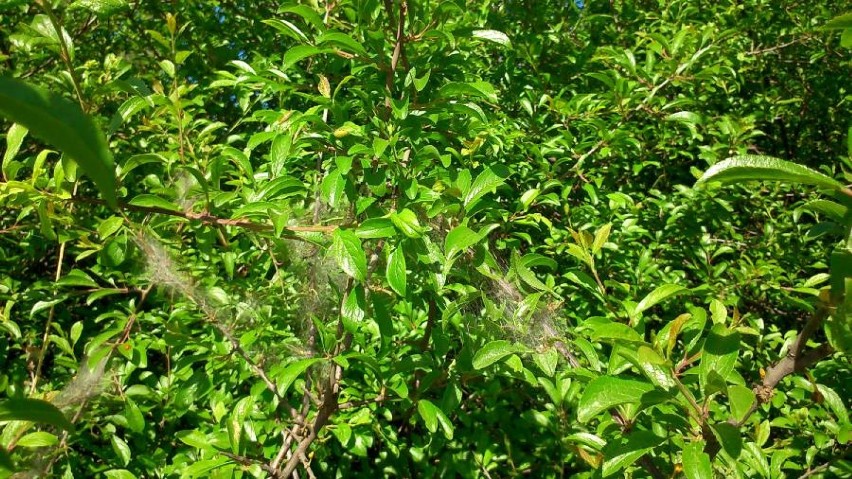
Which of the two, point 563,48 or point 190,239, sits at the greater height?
point 563,48

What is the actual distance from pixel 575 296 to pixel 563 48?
5.14ft

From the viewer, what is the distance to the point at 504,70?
2.84 m

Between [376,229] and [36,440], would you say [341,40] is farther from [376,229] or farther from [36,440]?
[36,440]

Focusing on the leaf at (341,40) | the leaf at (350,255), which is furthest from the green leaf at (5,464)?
the leaf at (341,40)

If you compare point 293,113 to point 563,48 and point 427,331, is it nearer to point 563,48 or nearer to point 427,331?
point 427,331

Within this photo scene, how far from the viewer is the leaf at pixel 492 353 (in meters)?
1.24

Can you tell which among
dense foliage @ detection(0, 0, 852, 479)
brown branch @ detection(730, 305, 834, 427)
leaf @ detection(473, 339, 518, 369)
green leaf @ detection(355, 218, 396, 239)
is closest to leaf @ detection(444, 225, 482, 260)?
dense foliage @ detection(0, 0, 852, 479)

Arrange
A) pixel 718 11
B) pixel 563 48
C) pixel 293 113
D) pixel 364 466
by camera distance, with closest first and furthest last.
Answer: pixel 293 113 → pixel 364 466 → pixel 563 48 → pixel 718 11

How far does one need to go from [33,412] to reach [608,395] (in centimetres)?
84

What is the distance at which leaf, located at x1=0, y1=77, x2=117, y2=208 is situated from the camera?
42 centimetres

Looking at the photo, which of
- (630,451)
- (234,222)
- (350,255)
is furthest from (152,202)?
(630,451)

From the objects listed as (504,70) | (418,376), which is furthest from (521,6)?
(418,376)

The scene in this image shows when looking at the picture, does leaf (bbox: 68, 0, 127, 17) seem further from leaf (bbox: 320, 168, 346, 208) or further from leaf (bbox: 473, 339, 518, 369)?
leaf (bbox: 473, 339, 518, 369)

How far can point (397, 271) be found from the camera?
1154mm
